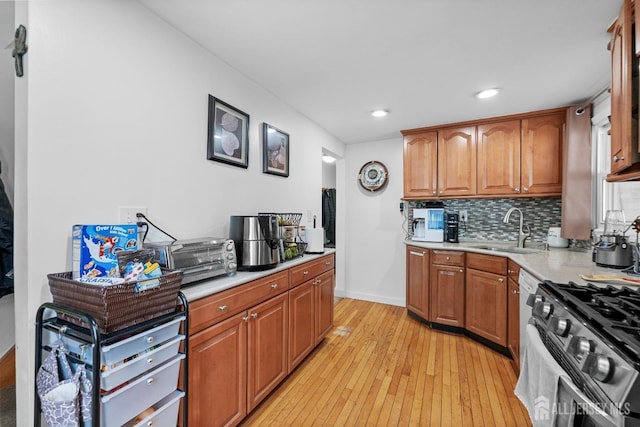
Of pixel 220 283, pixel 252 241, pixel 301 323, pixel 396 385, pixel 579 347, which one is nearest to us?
pixel 579 347

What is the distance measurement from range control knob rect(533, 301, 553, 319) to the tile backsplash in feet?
Answer: 6.96

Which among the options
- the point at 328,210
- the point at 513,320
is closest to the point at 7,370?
the point at 513,320

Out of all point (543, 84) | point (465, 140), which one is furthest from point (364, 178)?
point (543, 84)

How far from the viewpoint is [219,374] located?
54.7 inches

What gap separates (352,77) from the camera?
83.0 inches

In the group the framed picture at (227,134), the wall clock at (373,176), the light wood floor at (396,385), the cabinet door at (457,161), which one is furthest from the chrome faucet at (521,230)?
the framed picture at (227,134)

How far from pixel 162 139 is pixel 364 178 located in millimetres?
Result: 2827

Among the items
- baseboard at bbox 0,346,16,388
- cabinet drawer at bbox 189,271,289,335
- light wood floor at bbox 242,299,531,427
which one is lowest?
light wood floor at bbox 242,299,531,427

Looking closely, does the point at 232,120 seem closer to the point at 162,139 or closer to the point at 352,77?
the point at 162,139

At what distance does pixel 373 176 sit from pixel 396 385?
8.41ft

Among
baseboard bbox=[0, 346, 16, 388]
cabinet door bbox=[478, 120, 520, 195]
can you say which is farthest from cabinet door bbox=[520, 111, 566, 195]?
baseboard bbox=[0, 346, 16, 388]

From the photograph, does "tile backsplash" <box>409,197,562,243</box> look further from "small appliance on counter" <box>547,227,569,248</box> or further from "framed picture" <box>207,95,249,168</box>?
"framed picture" <box>207,95,249,168</box>

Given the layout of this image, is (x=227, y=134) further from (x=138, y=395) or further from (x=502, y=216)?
(x=502, y=216)

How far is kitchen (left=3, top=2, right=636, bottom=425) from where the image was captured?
41.0 inches
